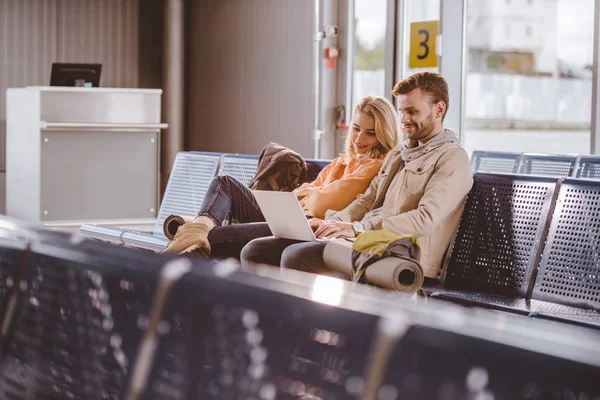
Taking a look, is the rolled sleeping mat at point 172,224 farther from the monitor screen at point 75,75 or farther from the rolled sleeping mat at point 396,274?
the monitor screen at point 75,75

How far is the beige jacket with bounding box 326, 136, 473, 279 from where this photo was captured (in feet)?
12.3

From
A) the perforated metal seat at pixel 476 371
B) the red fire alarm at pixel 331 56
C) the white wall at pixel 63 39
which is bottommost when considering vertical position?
the perforated metal seat at pixel 476 371

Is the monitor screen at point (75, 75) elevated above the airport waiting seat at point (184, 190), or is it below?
above

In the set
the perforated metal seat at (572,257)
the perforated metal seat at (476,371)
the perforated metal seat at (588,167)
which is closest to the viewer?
the perforated metal seat at (476,371)

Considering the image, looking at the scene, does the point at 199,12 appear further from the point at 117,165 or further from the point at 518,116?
the point at 518,116

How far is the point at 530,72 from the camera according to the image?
340 inches

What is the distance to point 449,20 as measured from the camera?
7.14 m

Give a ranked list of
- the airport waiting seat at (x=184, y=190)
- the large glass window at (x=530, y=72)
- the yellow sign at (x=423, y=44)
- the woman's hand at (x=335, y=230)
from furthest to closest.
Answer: the yellow sign at (x=423, y=44) → the large glass window at (x=530, y=72) → the airport waiting seat at (x=184, y=190) → the woman's hand at (x=335, y=230)

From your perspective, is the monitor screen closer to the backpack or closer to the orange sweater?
the backpack

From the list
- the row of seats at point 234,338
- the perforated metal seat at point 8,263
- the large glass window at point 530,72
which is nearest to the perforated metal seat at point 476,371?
the row of seats at point 234,338

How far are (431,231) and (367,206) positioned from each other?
69 cm

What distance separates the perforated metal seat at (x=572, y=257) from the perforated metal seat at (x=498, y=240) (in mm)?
67

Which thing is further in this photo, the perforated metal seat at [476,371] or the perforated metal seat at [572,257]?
the perforated metal seat at [572,257]

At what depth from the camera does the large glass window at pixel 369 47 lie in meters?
7.95
